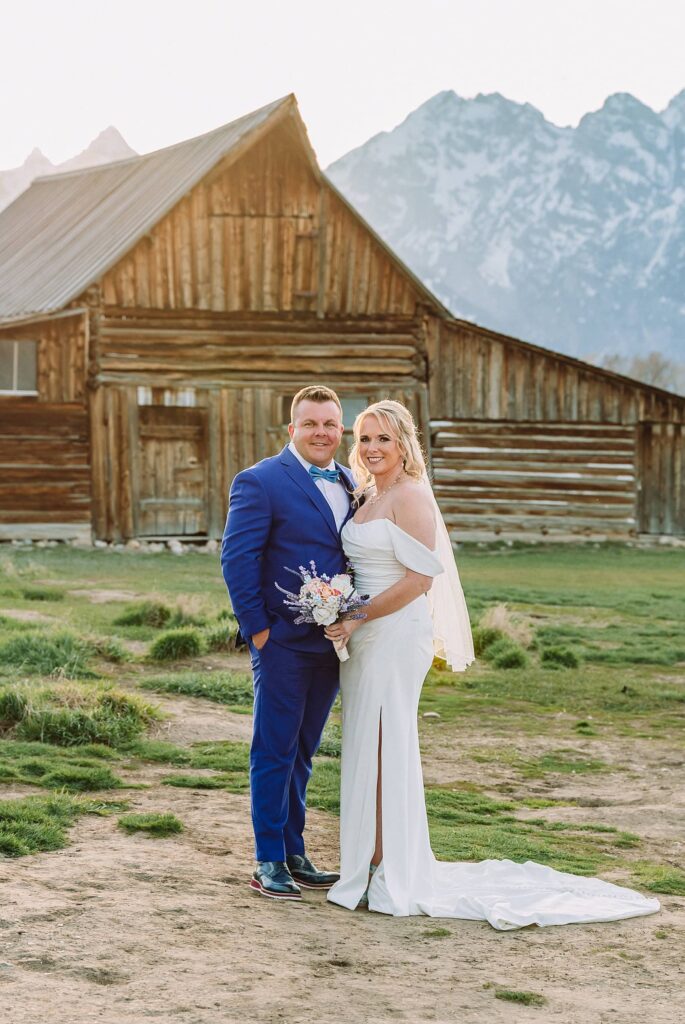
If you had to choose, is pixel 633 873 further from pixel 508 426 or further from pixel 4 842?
pixel 508 426

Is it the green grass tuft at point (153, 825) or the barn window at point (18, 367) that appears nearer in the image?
the green grass tuft at point (153, 825)

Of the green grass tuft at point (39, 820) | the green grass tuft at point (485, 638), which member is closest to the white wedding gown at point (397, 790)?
the green grass tuft at point (39, 820)

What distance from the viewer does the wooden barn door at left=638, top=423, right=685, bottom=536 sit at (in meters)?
26.9

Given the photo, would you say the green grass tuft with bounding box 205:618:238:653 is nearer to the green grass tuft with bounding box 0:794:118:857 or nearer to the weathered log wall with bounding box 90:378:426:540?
the green grass tuft with bounding box 0:794:118:857

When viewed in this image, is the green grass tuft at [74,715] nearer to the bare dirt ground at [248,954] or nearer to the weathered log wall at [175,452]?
the bare dirt ground at [248,954]

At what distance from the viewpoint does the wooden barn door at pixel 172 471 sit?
923 inches

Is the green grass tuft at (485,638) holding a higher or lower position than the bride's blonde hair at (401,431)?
lower

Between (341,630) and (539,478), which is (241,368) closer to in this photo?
(539,478)

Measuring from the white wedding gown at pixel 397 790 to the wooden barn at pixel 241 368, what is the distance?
1724 cm

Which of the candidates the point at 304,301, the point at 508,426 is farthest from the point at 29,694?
the point at 508,426

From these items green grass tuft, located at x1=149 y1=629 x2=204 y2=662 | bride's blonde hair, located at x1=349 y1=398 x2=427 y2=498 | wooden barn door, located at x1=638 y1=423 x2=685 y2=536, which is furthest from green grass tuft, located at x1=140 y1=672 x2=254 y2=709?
wooden barn door, located at x1=638 y1=423 x2=685 y2=536

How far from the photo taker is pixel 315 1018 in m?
4.24

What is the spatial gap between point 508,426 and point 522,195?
152m

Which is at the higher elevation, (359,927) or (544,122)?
(544,122)
